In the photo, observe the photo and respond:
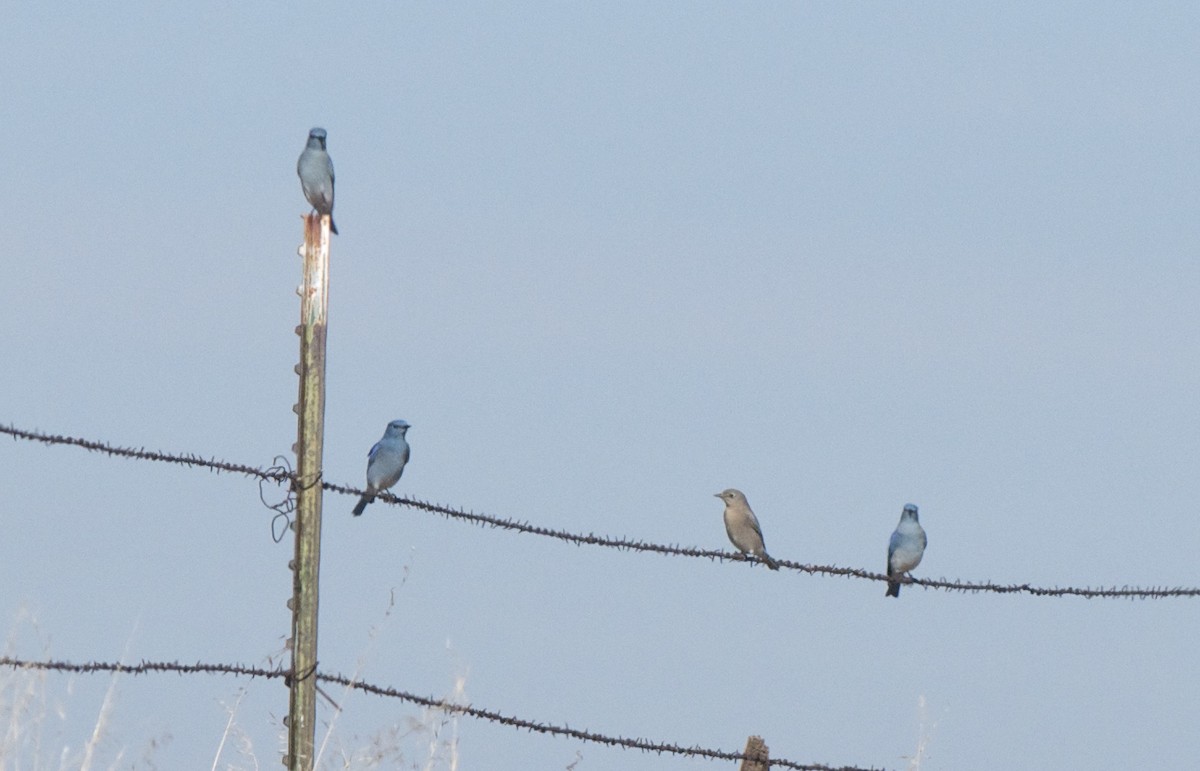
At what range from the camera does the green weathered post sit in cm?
562

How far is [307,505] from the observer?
564 centimetres

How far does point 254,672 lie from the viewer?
5.71m

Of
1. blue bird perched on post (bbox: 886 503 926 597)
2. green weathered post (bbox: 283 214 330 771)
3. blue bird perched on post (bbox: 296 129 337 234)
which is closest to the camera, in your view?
green weathered post (bbox: 283 214 330 771)

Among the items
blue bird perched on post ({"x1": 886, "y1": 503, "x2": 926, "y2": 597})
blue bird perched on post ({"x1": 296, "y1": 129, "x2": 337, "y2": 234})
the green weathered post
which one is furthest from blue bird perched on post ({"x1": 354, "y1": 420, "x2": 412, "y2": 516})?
the green weathered post

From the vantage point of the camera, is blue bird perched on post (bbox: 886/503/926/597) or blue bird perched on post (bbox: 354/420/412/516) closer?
blue bird perched on post (bbox: 354/420/412/516)

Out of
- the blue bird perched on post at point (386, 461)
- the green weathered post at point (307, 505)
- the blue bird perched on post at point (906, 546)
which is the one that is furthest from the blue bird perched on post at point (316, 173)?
the blue bird perched on post at point (906, 546)

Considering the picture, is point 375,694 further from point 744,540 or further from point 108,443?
point 744,540

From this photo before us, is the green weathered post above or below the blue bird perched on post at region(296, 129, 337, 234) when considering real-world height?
below

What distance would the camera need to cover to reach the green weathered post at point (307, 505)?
221 inches

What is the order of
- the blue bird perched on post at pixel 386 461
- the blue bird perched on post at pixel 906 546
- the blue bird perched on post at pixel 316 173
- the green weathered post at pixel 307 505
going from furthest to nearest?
the blue bird perched on post at pixel 906 546 < the blue bird perched on post at pixel 386 461 < the blue bird perched on post at pixel 316 173 < the green weathered post at pixel 307 505

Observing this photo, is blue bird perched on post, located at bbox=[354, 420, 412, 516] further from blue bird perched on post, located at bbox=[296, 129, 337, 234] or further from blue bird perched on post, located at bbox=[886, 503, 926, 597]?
blue bird perched on post, located at bbox=[886, 503, 926, 597]

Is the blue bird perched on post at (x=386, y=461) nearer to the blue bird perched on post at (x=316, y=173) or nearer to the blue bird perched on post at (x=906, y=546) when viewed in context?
the blue bird perched on post at (x=316, y=173)

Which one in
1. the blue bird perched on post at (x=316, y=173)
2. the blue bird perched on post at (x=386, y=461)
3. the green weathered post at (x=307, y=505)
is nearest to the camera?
the green weathered post at (x=307, y=505)

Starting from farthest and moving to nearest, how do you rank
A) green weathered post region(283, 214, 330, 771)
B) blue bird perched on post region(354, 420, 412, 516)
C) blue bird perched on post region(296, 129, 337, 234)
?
blue bird perched on post region(354, 420, 412, 516), blue bird perched on post region(296, 129, 337, 234), green weathered post region(283, 214, 330, 771)
